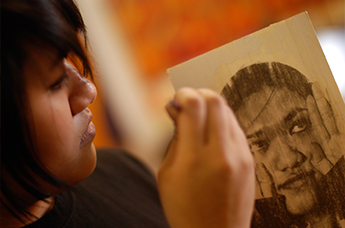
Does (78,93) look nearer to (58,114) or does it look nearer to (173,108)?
(58,114)

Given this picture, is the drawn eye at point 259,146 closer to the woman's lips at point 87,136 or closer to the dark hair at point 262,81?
the dark hair at point 262,81

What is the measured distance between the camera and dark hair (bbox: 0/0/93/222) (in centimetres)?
36

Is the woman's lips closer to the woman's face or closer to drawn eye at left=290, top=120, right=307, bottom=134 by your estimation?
the woman's face

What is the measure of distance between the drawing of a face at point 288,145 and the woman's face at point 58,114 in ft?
0.93

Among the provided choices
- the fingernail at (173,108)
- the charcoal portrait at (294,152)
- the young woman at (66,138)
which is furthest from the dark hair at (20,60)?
the charcoal portrait at (294,152)

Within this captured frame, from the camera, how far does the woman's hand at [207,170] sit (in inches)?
12.5

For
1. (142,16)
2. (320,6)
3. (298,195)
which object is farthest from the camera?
(142,16)

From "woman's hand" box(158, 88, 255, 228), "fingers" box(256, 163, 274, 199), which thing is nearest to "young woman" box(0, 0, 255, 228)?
"woman's hand" box(158, 88, 255, 228)

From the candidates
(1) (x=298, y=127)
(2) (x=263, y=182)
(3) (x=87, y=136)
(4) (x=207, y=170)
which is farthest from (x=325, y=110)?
(3) (x=87, y=136)

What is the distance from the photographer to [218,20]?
178 cm

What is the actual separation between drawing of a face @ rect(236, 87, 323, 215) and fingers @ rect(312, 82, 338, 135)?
0.08 feet

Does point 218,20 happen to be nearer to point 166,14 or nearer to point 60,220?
point 166,14

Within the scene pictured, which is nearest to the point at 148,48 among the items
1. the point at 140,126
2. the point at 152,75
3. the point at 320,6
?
the point at 152,75

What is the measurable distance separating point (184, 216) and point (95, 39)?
1845 millimetres
